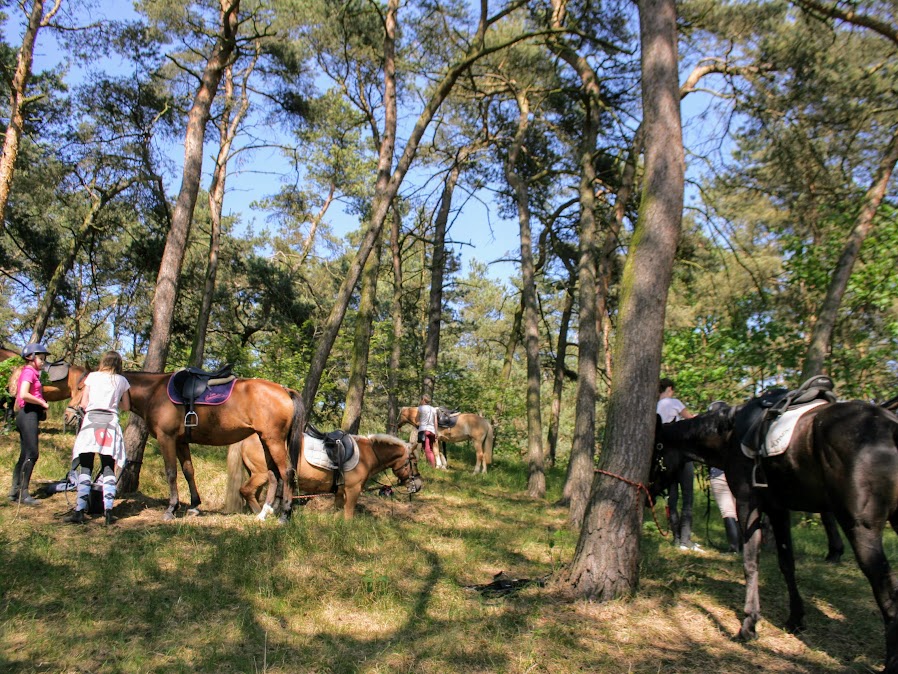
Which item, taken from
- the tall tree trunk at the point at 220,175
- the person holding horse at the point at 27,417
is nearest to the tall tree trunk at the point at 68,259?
the tall tree trunk at the point at 220,175

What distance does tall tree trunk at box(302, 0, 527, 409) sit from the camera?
381 inches

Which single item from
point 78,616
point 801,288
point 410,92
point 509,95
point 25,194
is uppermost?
point 410,92

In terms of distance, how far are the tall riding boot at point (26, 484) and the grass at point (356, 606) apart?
7.5 inches

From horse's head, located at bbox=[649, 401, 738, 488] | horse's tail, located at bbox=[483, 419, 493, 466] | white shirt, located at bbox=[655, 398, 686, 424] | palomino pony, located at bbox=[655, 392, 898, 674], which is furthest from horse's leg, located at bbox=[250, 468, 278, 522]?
horse's tail, located at bbox=[483, 419, 493, 466]

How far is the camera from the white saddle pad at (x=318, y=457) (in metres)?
8.12

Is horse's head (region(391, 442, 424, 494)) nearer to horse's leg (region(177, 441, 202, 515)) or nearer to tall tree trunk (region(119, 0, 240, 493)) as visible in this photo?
horse's leg (region(177, 441, 202, 515))

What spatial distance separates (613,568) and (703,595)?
3.32ft

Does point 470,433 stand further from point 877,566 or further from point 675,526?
point 877,566

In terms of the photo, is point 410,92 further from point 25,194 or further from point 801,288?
point 25,194

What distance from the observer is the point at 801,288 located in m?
16.3

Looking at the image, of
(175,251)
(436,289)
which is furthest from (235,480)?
(436,289)

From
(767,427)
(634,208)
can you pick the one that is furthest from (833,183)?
(767,427)

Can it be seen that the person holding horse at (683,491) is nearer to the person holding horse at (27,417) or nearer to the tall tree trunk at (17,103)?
the person holding horse at (27,417)

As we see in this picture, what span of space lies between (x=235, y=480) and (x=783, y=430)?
646cm
